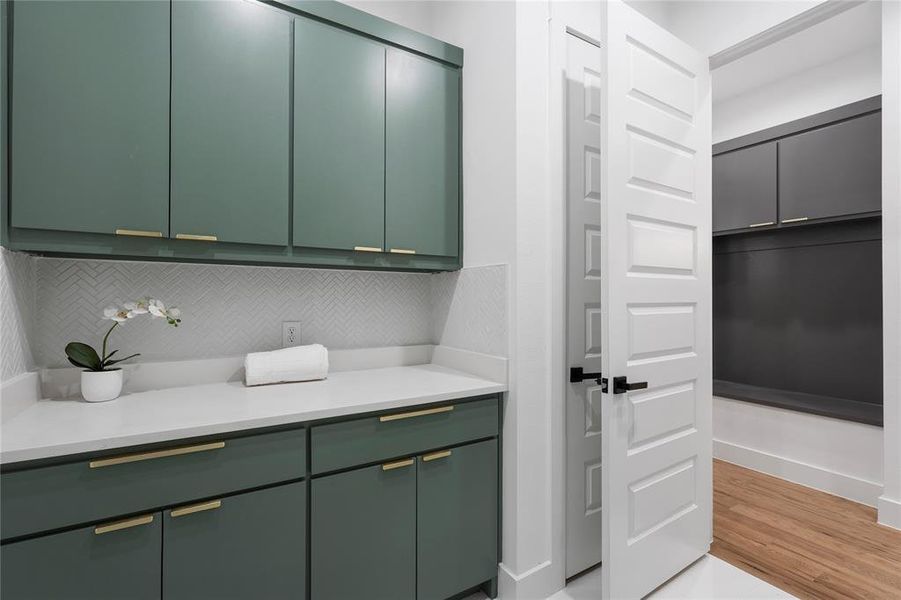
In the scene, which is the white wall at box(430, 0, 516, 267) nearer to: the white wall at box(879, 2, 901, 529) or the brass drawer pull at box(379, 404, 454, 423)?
the brass drawer pull at box(379, 404, 454, 423)

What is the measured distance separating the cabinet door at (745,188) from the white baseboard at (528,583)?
10.3 feet

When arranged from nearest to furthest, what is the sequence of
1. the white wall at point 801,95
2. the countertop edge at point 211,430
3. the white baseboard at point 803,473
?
the countertop edge at point 211,430 → the white baseboard at point 803,473 → the white wall at point 801,95

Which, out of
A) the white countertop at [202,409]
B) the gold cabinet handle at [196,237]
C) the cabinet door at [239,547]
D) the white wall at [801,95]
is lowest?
the cabinet door at [239,547]

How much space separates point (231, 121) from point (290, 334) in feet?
3.07

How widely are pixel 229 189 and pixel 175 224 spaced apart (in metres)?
0.22

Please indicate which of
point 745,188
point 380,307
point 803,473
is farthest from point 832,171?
point 380,307

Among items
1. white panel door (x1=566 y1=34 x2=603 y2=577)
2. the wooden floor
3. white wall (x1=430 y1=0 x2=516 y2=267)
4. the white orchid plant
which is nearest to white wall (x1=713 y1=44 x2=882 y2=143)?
white panel door (x1=566 y1=34 x2=603 y2=577)

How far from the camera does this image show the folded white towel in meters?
1.73

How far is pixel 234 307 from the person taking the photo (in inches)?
74.6

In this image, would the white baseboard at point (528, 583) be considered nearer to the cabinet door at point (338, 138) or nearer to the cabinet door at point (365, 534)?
the cabinet door at point (365, 534)

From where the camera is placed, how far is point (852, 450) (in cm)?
271

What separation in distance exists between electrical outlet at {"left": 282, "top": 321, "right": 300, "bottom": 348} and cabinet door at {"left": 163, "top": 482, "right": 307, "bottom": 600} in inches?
30.9

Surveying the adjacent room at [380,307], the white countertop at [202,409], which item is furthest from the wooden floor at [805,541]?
the white countertop at [202,409]

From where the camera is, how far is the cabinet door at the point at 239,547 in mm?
1212
